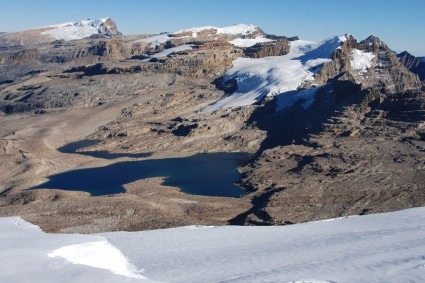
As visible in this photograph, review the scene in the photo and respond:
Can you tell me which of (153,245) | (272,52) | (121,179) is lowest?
(121,179)

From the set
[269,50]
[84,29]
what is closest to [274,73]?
[269,50]

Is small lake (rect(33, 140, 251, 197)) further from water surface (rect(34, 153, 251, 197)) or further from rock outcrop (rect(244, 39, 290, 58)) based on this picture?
rock outcrop (rect(244, 39, 290, 58))

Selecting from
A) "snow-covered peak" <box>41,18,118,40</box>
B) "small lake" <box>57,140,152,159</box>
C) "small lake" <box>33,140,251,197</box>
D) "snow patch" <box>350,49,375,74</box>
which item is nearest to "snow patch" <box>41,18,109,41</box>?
"snow-covered peak" <box>41,18,118,40</box>

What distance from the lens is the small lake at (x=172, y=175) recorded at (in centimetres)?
4447

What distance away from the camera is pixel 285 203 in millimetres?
36625

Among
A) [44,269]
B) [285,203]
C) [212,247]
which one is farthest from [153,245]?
[285,203]

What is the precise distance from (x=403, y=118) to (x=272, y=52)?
45.6 meters

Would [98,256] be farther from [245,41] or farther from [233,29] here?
[233,29]

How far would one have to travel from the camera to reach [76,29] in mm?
185500

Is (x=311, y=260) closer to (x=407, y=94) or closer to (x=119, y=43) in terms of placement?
(x=407, y=94)

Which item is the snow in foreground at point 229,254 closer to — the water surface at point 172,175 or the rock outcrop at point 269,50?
the water surface at point 172,175

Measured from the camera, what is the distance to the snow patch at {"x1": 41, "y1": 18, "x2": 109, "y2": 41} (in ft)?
584

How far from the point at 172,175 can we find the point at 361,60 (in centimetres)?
4679

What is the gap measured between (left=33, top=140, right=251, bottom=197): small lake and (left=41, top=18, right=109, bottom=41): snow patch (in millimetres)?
131225
